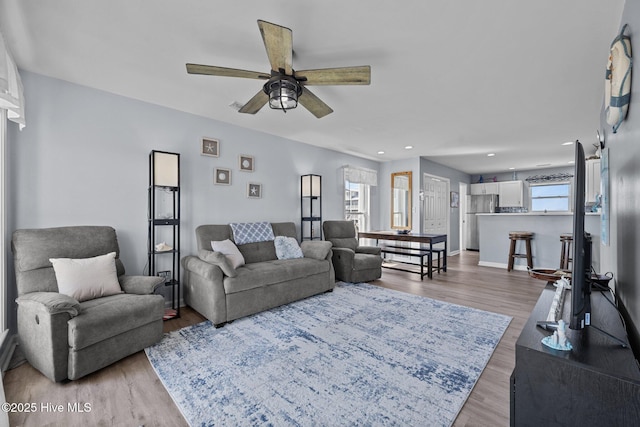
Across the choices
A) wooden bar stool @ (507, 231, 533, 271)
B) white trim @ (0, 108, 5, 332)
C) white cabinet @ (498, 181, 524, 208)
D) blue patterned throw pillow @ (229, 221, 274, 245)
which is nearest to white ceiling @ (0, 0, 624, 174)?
white trim @ (0, 108, 5, 332)

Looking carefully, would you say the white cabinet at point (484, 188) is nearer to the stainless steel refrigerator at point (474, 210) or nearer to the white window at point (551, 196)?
the stainless steel refrigerator at point (474, 210)

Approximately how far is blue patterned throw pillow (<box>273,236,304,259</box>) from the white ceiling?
68.7 inches

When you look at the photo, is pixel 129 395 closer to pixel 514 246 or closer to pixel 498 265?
pixel 514 246

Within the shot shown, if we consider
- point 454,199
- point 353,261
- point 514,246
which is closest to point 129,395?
point 353,261

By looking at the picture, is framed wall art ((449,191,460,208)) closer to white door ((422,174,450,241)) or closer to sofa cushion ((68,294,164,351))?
white door ((422,174,450,241))

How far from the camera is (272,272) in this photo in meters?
3.25

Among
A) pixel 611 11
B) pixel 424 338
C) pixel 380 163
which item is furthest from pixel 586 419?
pixel 380 163

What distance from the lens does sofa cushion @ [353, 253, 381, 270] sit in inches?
175

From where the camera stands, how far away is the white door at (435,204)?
261 inches

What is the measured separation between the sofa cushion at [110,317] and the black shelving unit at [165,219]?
658mm

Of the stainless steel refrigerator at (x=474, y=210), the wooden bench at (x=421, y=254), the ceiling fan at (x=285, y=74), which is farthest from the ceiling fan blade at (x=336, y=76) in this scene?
the stainless steel refrigerator at (x=474, y=210)

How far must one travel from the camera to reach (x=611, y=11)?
1701 millimetres

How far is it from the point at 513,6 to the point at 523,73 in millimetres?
1043

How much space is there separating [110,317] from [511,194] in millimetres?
9375
